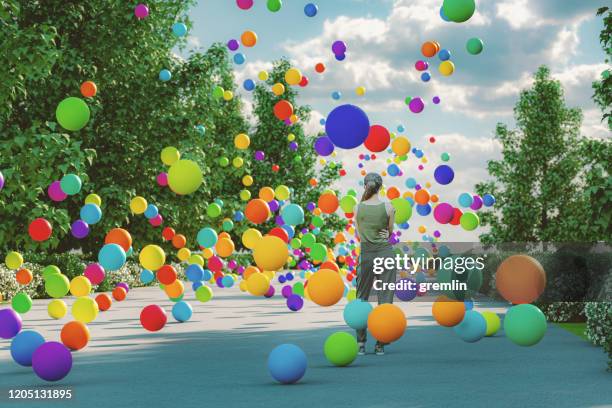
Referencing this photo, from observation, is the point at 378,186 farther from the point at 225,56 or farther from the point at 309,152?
the point at 309,152

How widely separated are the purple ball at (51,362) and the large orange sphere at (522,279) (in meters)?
7.56

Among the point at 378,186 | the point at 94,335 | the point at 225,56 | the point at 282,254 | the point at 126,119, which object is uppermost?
the point at 225,56

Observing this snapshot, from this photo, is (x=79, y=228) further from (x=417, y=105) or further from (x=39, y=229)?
(x=417, y=105)

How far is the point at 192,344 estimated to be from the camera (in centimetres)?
1252

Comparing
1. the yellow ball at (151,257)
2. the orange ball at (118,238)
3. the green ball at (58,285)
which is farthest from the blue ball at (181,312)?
the green ball at (58,285)

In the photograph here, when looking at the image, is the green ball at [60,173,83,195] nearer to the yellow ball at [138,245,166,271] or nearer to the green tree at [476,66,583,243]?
the yellow ball at [138,245,166,271]

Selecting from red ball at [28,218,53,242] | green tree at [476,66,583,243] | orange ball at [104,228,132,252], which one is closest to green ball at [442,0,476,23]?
orange ball at [104,228,132,252]

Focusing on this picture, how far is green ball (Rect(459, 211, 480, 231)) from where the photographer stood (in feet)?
56.3

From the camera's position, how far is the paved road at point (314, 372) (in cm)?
786

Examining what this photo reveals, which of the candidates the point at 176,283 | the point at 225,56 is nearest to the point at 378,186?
the point at 176,283

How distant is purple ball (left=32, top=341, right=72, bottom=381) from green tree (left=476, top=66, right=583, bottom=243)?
2976 centimetres

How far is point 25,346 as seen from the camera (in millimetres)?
9547

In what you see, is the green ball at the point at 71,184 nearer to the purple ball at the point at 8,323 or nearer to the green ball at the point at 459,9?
the purple ball at the point at 8,323

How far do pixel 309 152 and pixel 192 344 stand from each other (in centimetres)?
4104
